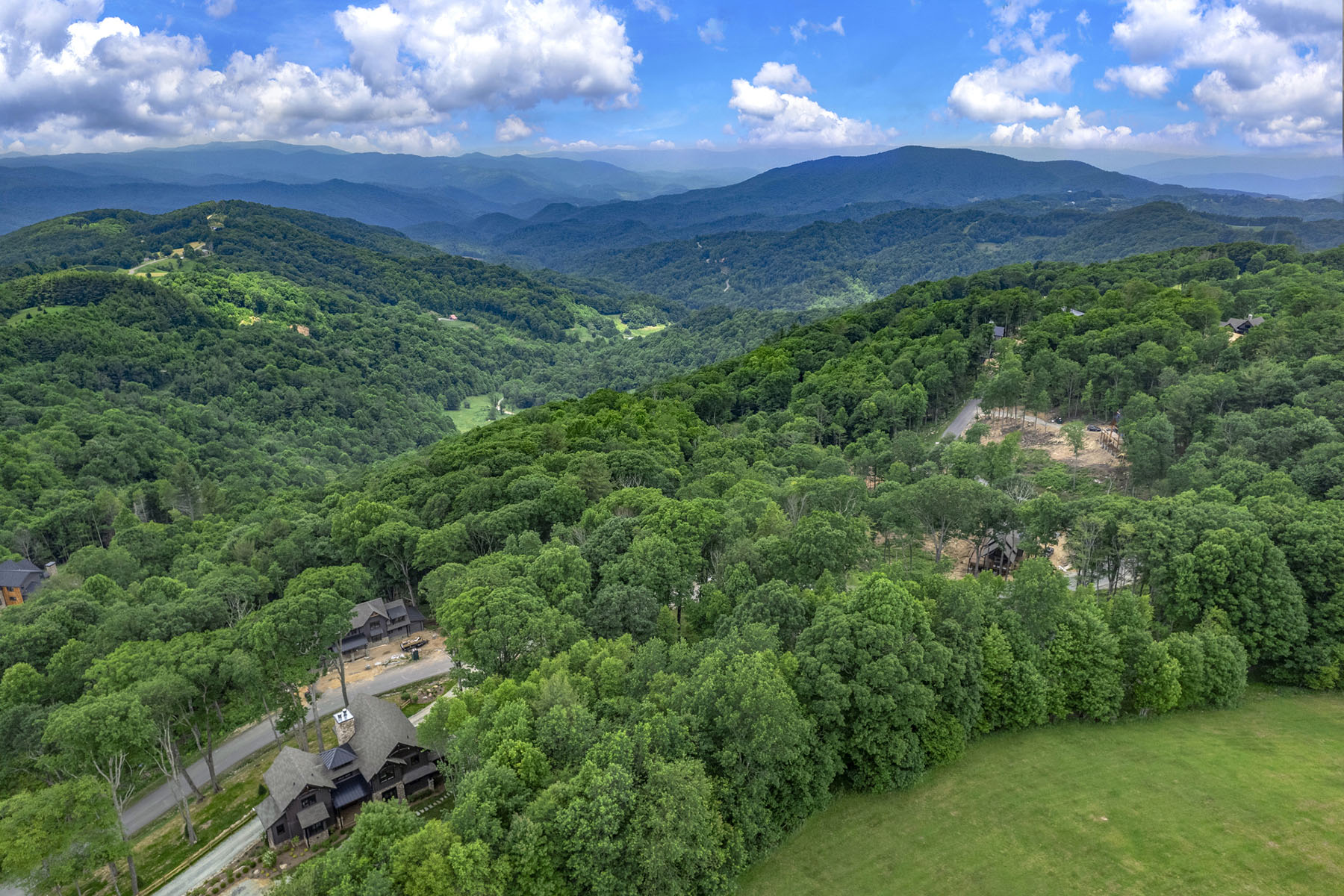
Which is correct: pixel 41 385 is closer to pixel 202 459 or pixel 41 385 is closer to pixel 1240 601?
pixel 202 459

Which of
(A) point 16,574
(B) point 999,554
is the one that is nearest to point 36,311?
(A) point 16,574

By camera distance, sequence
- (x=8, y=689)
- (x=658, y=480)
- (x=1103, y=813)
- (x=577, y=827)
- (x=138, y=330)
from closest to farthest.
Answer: (x=577, y=827), (x=1103, y=813), (x=8, y=689), (x=658, y=480), (x=138, y=330)

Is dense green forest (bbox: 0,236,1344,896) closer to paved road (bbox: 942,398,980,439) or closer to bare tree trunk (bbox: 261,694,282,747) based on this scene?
bare tree trunk (bbox: 261,694,282,747)

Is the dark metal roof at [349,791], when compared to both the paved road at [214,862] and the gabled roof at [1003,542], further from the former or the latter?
the gabled roof at [1003,542]

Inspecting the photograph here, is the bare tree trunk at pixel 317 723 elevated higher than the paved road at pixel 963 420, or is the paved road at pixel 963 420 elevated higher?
the paved road at pixel 963 420

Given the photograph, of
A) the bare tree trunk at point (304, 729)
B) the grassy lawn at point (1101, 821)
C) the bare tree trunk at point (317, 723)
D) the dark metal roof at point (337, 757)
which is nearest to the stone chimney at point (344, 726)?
the dark metal roof at point (337, 757)

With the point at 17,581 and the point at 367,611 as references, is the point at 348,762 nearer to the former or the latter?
the point at 367,611

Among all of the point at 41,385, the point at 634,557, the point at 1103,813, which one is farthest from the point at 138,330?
the point at 1103,813
